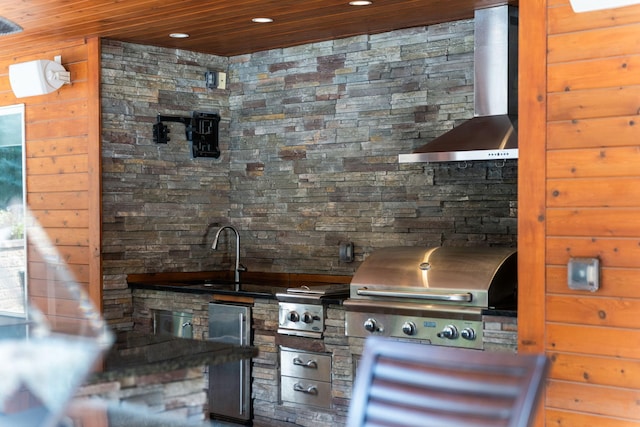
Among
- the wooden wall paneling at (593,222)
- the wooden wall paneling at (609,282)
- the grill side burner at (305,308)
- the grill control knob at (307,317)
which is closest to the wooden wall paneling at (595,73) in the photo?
the wooden wall paneling at (593,222)

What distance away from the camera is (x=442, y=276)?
459cm

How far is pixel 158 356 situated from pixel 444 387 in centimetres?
99

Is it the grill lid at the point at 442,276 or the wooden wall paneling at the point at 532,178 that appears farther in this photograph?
the grill lid at the point at 442,276

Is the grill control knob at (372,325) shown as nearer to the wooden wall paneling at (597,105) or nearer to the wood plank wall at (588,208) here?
the wood plank wall at (588,208)

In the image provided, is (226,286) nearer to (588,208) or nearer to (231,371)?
(231,371)

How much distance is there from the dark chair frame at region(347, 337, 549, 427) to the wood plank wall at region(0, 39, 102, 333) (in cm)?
414

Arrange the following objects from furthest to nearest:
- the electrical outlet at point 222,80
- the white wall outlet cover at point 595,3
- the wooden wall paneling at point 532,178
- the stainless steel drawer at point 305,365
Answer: the electrical outlet at point 222,80 < the stainless steel drawer at point 305,365 < the wooden wall paneling at point 532,178 < the white wall outlet cover at point 595,3

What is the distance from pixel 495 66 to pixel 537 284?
149 centimetres

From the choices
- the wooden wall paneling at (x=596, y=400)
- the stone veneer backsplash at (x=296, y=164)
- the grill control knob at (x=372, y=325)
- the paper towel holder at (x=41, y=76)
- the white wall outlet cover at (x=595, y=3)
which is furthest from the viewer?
the paper towel holder at (x=41, y=76)

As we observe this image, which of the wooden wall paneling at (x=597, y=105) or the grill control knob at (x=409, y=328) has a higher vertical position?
the wooden wall paneling at (x=597, y=105)

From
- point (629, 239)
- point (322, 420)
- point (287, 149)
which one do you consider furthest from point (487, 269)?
→ point (287, 149)

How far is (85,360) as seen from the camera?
8.42 ft

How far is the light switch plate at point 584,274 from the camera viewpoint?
3764 millimetres

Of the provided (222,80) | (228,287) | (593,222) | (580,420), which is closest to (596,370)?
(580,420)
